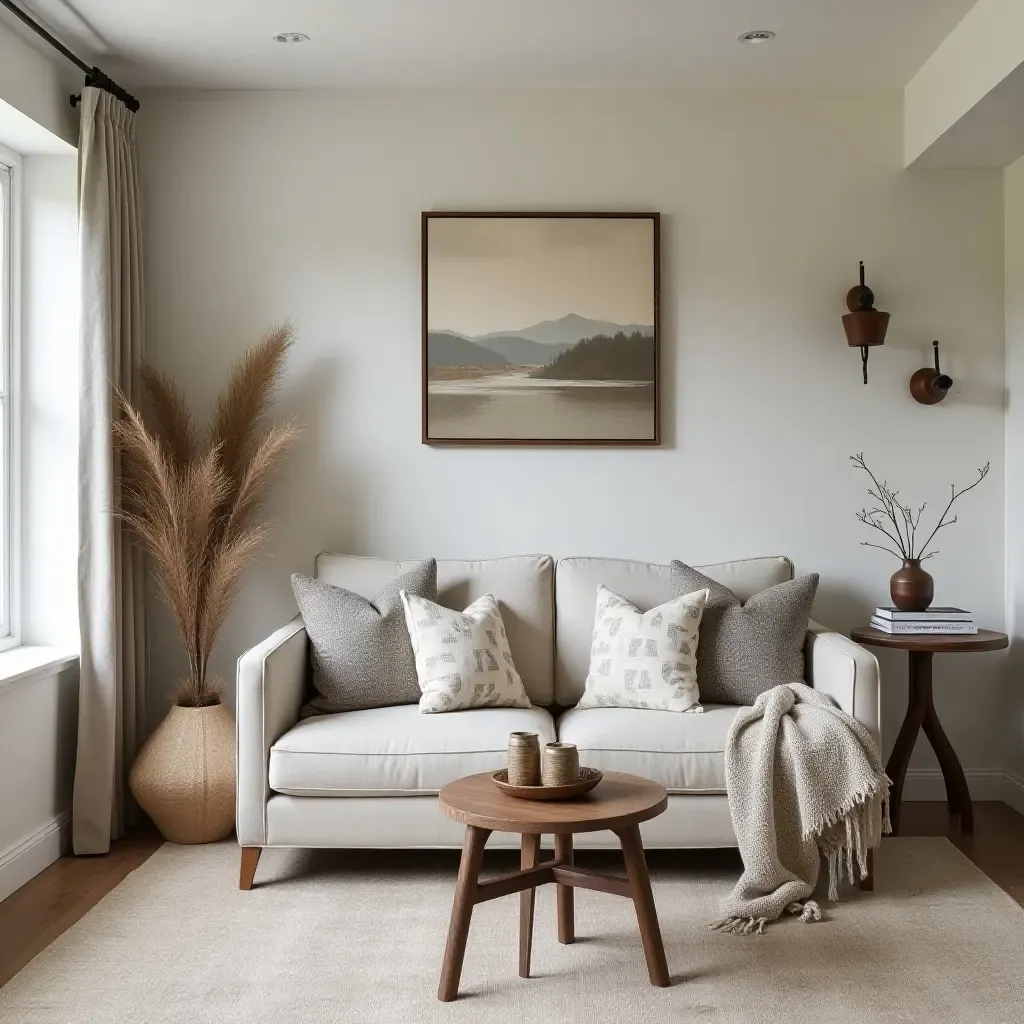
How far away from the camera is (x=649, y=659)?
3488 mm

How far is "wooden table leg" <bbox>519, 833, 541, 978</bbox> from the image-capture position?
260 centimetres

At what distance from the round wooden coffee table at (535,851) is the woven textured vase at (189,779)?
1.29 m

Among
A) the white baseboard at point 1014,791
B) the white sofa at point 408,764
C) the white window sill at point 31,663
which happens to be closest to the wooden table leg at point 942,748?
the white baseboard at point 1014,791

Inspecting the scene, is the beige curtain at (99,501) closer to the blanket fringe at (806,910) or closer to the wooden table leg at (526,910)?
the wooden table leg at (526,910)

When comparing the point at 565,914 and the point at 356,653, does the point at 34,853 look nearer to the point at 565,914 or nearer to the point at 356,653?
the point at 356,653

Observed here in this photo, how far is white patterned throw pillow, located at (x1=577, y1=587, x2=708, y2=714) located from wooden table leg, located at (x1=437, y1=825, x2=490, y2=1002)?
3.59 ft

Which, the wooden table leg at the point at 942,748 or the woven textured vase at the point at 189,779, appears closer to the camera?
the woven textured vase at the point at 189,779

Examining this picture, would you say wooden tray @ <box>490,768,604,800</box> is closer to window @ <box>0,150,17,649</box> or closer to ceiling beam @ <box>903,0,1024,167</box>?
window @ <box>0,150,17,649</box>

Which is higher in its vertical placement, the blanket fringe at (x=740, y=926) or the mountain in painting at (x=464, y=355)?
the mountain in painting at (x=464, y=355)

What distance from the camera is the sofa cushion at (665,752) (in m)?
3.18

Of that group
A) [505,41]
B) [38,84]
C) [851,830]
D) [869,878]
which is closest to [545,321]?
[505,41]

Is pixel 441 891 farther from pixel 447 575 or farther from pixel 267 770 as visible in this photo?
pixel 447 575

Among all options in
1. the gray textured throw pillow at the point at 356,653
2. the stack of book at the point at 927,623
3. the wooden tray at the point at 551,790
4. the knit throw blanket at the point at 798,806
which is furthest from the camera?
the stack of book at the point at 927,623

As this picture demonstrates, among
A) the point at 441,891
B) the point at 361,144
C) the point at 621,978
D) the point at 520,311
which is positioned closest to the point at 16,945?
the point at 441,891
